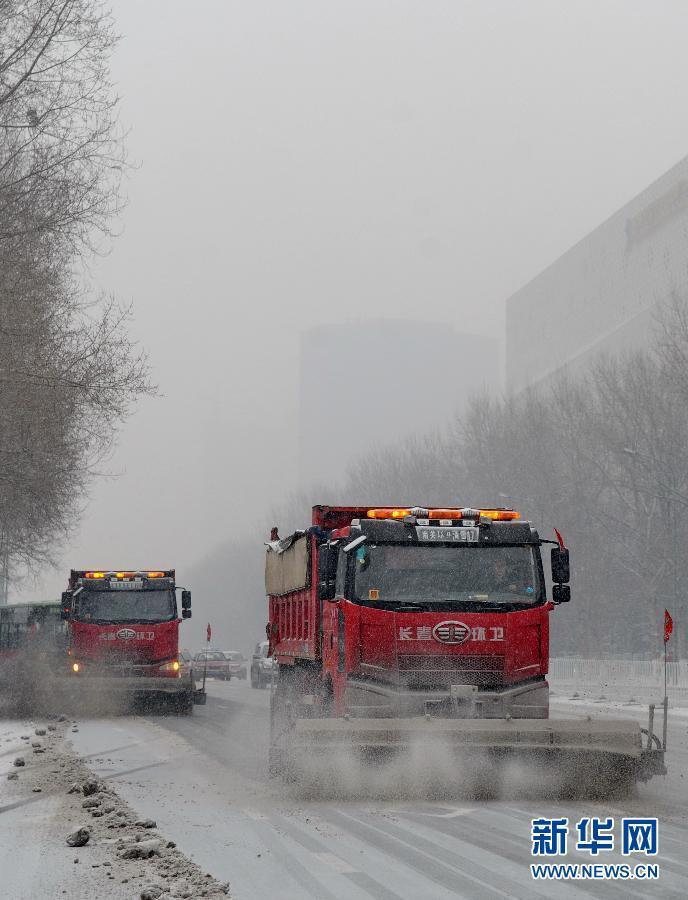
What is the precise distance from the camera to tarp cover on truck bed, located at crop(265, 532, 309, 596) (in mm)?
16547

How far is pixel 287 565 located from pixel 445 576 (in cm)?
446

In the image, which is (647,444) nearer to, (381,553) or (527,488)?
(527,488)

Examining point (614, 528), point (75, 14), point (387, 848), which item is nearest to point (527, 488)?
point (614, 528)

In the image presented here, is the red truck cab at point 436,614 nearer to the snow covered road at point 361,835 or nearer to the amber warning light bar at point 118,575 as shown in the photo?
the snow covered road at point 361,835

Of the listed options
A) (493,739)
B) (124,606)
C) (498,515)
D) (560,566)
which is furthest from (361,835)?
(124,606)

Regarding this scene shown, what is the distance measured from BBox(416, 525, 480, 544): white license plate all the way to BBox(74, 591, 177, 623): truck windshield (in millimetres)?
16175

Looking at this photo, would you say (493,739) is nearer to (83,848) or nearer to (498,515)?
(498,515)

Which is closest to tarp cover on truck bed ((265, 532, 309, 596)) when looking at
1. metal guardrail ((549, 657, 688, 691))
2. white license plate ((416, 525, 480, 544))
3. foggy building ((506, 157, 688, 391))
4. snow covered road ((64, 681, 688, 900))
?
snow covered road ((64, 681, 688, 900))

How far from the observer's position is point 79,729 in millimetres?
24406

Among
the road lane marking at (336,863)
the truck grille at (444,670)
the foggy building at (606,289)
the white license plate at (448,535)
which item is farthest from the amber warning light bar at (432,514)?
the foggy building at (606,289)

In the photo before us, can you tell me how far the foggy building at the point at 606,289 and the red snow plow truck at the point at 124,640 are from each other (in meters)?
54.4

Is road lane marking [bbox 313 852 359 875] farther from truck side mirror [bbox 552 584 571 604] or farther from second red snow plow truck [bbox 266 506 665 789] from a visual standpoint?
truck side mirror [bbox 552 584 571 604]

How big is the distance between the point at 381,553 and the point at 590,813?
3.50 m

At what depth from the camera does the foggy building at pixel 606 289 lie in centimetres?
9412
